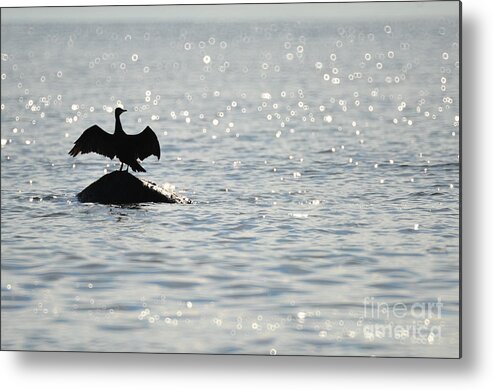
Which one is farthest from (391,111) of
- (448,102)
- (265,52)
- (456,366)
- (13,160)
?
(13,160)

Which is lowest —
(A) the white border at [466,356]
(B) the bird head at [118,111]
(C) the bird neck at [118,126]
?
(A) the white border at [466,356]

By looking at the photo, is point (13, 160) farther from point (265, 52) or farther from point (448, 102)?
point (448, 102)

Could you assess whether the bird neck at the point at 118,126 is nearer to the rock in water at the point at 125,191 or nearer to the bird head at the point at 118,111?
the bird head at the point at 118,111

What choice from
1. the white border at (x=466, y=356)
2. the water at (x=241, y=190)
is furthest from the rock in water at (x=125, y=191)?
the white border at (x=466, y=356)

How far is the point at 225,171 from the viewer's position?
472 centimetres

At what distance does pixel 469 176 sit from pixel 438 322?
0.52 m

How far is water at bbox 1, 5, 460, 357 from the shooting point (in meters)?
4.52

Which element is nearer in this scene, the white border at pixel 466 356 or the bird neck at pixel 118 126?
the white border at pixel 466 356

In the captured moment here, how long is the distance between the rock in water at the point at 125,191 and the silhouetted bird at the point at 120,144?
0.19ft

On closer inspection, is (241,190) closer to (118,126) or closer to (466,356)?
(118,126)

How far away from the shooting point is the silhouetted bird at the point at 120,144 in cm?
464

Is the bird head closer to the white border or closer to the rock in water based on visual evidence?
the rock in water

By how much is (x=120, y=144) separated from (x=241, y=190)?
1.55 feet

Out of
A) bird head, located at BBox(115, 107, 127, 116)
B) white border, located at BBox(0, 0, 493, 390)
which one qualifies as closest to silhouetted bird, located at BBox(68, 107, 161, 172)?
bird head, located at BBox(115, 107, 127, 116)
